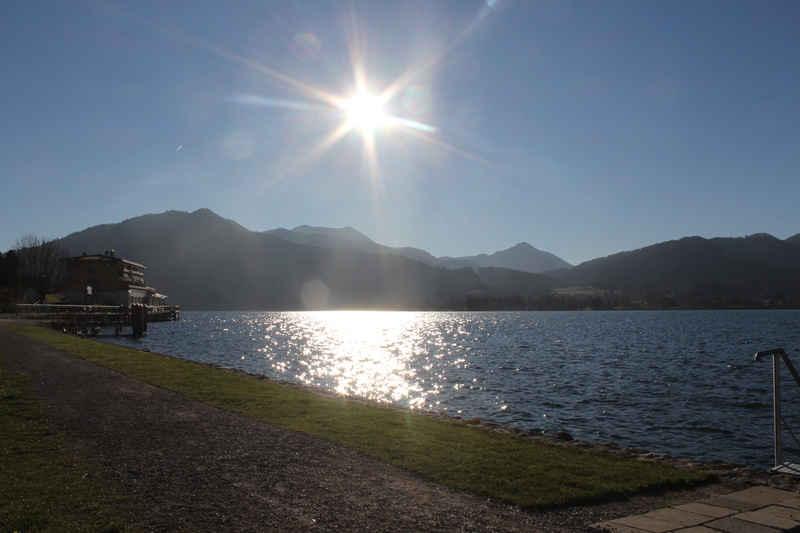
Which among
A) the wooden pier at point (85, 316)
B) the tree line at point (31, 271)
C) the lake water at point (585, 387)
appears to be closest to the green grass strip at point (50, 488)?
the lake water at point (585, 387)

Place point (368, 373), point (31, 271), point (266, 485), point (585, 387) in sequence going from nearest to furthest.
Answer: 1. point (266, 485)
2. point (585, 387)
3. point (368, 373)
4. point (31, 271)

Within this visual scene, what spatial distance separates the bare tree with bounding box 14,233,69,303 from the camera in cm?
8856

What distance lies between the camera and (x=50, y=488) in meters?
7.01

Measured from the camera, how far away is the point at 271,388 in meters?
19.8

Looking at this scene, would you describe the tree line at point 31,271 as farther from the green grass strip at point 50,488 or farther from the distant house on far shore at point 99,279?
the green grass strip at point 50,488

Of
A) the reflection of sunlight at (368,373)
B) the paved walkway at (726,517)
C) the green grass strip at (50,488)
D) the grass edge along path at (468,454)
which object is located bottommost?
the reflection of sunlight at (368,373)

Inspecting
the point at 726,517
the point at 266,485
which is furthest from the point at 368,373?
the point at 726,517

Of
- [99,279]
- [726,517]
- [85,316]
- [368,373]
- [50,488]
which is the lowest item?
[368,373]

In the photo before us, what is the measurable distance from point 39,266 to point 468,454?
108 metres

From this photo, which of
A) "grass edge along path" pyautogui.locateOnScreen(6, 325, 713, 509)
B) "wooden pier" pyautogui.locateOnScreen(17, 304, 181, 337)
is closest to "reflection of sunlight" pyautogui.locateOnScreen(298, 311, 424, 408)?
"grass edge along path" pyautogui.locateOnScreen(6, 325, 713, 509)

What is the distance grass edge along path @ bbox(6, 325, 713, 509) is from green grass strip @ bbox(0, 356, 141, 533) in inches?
178

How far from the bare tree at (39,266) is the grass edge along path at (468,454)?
300ft

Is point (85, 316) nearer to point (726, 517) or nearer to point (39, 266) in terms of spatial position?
point (39, 266)

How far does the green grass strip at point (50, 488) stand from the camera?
587 cm
